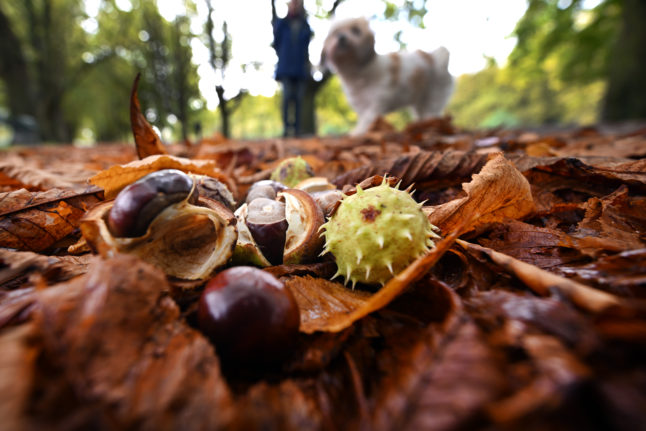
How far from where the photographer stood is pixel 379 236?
83 centimetres

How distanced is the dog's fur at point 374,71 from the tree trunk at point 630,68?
380cm

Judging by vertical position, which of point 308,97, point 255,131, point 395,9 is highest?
point 395,9

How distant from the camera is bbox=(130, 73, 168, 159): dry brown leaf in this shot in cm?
127

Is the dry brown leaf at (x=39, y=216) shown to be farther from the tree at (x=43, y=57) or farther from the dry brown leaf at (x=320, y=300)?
the tree at (x=43, y=57)

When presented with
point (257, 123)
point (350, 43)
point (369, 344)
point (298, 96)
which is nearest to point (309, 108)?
point (298, 96)

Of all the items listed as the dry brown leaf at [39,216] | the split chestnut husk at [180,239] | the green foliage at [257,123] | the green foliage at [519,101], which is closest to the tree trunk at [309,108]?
the dry brown leaf at [39,216]

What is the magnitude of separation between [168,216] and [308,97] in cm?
988

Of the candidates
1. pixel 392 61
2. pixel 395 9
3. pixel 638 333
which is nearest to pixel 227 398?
pixel 638 333

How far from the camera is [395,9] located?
1100cm

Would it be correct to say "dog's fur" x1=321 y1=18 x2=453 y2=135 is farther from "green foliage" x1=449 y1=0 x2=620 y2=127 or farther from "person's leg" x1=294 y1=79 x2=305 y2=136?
"green foliage" x1=449 y1=0 x2=620 y2=127

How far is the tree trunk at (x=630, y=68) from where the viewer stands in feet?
22.4

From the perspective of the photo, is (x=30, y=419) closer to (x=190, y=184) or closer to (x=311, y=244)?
(x=190, y=184)

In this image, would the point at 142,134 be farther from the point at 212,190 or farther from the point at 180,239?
the point at 180,239

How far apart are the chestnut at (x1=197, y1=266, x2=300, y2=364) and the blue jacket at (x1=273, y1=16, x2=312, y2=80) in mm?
6850
